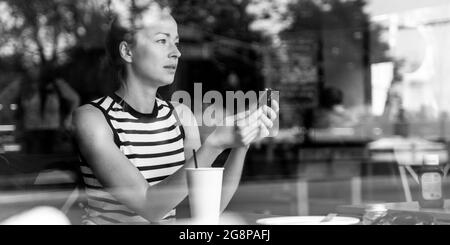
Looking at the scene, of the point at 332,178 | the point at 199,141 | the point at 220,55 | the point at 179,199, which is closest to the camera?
the point at 179,199

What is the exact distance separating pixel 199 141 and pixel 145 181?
19 centimetres

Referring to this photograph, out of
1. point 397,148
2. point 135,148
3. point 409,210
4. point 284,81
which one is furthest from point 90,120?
point 397,148

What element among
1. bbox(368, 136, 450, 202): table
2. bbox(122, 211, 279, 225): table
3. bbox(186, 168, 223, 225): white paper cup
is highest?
bbox(186, 168, 223, 225): white paper cup

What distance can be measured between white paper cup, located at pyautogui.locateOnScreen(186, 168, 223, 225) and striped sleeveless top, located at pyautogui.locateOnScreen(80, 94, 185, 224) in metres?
0.15

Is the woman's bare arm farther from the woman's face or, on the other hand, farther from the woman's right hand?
the woman's face

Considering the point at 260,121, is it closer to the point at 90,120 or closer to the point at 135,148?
the point at 135,148

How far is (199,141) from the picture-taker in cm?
206

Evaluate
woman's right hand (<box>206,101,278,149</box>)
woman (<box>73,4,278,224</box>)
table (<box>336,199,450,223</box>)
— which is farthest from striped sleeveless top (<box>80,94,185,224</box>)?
table (<box>336,199,450,223</box>)

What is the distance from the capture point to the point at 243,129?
200cm

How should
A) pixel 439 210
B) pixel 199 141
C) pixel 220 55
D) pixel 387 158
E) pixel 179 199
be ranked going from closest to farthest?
pixel 179 199, pixel 199 141, pixel 439 210, pixel 220 55, pixel 387 158

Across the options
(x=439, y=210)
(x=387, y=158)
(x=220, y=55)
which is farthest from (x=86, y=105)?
(x=387, y=158)

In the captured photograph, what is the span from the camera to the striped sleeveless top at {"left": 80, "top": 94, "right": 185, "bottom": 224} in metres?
2.01
